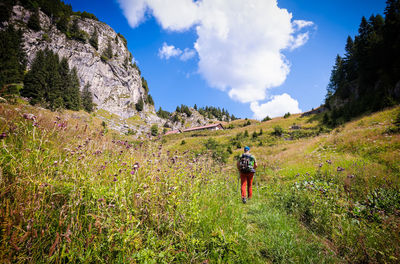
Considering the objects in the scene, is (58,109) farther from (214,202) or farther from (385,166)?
(385,166)

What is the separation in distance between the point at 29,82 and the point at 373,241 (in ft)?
201

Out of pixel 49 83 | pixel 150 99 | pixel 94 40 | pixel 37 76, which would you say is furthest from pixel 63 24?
pixel 37 76

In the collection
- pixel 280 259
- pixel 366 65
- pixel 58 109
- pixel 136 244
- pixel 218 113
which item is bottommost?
pixel 280 259

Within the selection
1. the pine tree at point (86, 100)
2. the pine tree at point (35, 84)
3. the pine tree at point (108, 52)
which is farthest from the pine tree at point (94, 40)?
the pine tree at point (35, 84)

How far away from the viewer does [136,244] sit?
1.65 metres

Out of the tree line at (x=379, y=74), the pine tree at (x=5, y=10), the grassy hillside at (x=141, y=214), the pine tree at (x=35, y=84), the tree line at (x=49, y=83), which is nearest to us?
the grassy hillside at (x=141, y=214)

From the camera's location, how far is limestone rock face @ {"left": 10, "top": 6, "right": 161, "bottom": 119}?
66812mm

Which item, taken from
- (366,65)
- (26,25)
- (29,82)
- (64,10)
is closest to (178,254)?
(366,65)

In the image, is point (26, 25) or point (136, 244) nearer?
point (136, 244)

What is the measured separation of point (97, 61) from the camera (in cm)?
8106

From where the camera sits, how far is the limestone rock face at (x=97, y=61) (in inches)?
2630

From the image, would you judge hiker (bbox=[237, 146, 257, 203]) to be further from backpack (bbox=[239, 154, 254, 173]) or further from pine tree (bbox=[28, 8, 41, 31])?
pine tree (bbox=[28, 8, 41, 31])

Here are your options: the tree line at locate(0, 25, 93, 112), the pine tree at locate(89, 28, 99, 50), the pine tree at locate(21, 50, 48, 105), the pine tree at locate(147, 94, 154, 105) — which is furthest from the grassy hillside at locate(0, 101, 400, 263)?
the pine tree at locate(147, 94, 154, 105)

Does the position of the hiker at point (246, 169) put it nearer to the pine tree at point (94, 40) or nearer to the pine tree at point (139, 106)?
the pine tree at point (139, 106)
